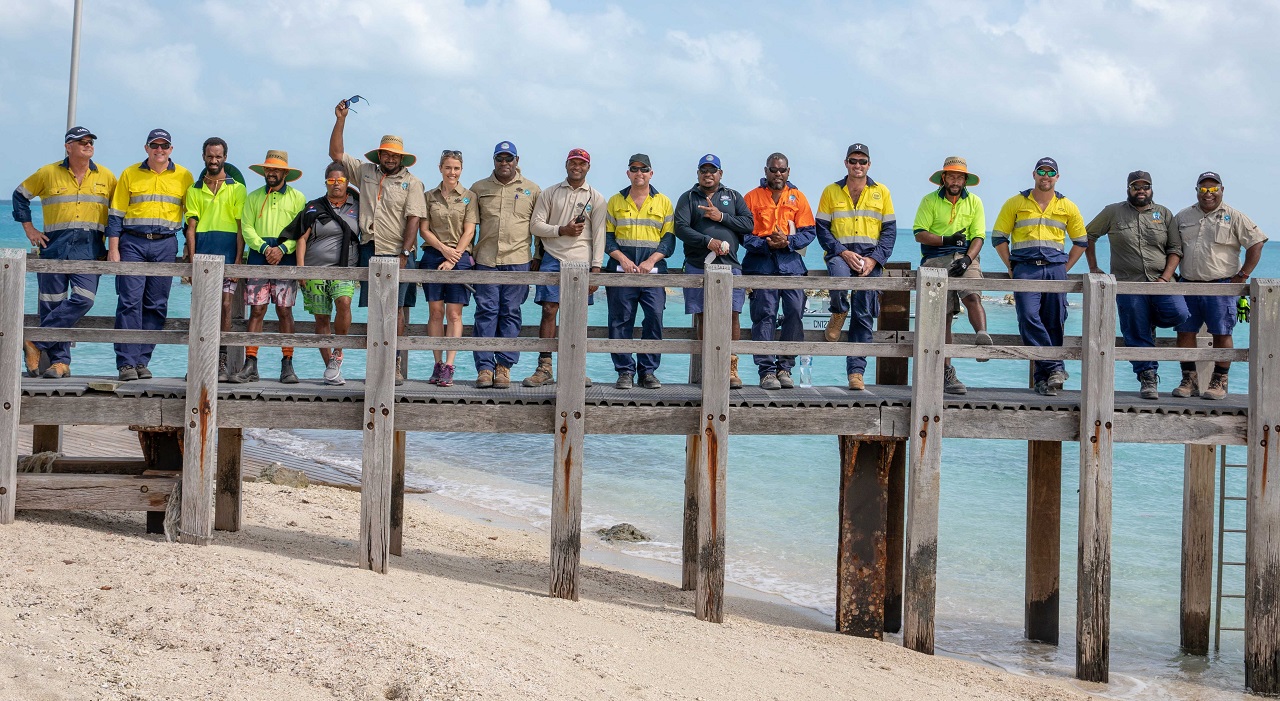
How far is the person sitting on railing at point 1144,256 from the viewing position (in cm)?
967

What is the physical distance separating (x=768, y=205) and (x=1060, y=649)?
5.00 metres

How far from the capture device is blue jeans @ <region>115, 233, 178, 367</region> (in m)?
9.02

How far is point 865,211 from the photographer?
9508 mm

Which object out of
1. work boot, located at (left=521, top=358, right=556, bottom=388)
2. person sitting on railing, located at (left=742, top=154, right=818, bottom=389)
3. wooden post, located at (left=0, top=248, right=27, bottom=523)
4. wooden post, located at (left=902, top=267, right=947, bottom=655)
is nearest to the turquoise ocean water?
wooden post, located at (left=902, top=267, right=947, bottom=655)

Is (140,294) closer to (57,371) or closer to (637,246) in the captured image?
(57,371)

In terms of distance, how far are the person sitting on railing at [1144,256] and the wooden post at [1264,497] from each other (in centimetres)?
83

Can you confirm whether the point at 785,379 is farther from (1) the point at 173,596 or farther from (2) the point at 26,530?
(2) the point at 26,530

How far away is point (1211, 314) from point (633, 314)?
456cm

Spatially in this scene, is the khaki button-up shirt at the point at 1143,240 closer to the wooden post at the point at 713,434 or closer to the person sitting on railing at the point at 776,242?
the person sitting on railing at the point at 776,242

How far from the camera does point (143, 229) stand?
911 cm

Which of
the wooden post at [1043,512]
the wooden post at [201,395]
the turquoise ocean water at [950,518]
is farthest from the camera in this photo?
the turquoise ocean water at [950,518]

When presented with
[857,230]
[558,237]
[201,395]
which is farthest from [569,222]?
[201,395]

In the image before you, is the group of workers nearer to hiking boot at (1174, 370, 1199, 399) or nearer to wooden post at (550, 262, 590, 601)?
hiking boot at (1174, 370, 1199, 399)

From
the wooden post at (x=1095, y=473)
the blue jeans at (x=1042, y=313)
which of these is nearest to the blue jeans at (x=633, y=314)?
the blue jeans at (x=1042, y=313)
